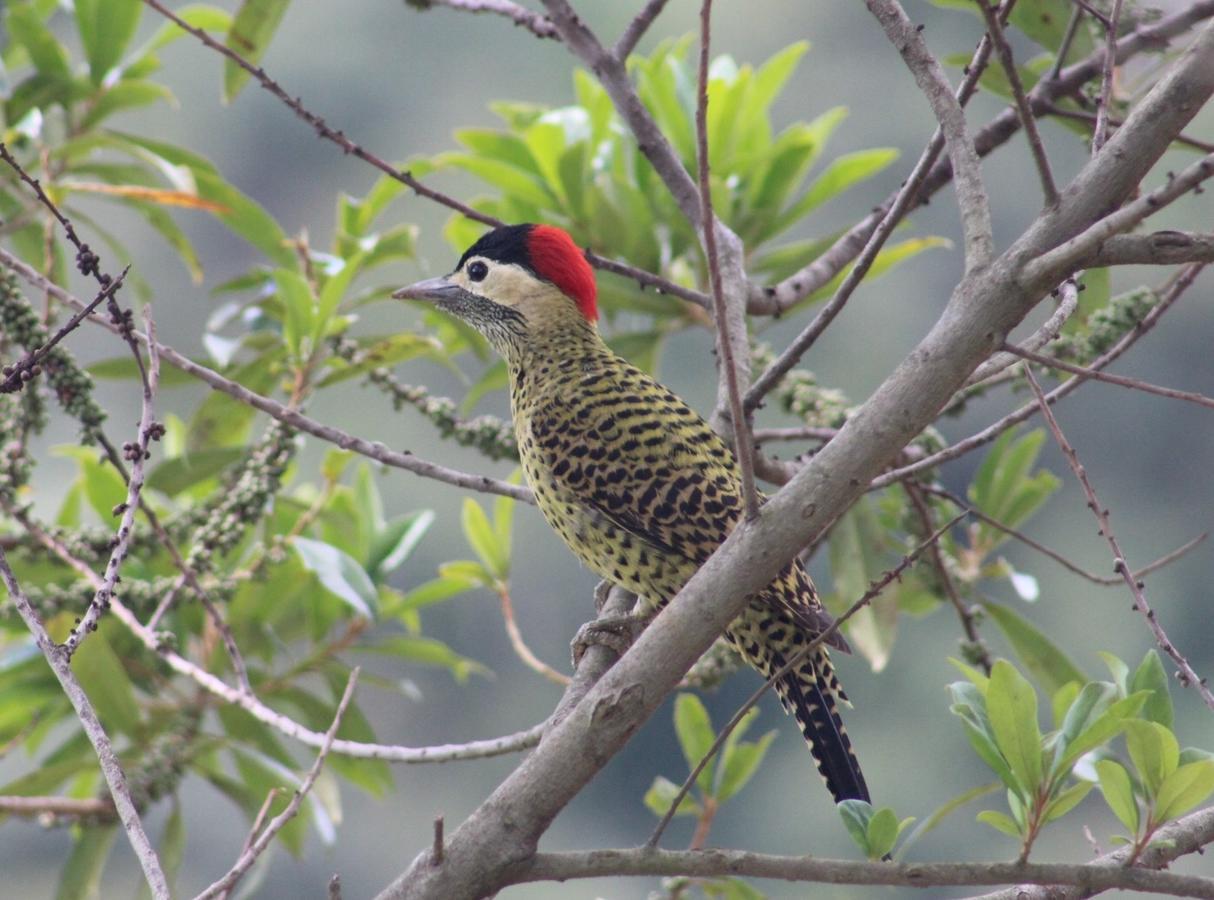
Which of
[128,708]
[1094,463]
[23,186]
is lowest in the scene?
[128,708]

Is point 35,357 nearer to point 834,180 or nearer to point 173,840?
point 173,840

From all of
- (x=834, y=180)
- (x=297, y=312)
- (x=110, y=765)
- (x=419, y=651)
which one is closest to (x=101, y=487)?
(x=297, y=312)

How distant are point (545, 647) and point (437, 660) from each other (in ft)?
34.1

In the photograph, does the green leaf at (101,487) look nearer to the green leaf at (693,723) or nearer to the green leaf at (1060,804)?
the green leaf at (693,723)

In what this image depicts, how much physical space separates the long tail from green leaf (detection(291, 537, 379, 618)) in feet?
2.63

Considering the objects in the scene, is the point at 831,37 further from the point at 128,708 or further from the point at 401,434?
the point at 128,708

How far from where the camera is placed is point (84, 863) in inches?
114

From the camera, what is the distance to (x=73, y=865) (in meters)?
2.89

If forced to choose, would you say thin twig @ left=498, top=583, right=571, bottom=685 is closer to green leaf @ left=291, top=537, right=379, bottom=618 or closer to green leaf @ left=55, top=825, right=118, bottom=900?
green leaf @ left=291, top=537, right=379, bottom=618

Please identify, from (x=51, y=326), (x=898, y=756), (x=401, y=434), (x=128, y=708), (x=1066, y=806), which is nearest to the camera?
(x=1066, y=806)

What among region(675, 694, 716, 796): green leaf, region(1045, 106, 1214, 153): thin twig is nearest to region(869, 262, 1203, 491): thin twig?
region(1045, 106, 1214, 153): thin twig

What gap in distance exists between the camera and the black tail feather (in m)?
2.09

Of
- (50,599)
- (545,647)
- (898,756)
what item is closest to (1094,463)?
(898,756)

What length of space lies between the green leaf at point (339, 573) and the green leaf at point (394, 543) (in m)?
0.34
